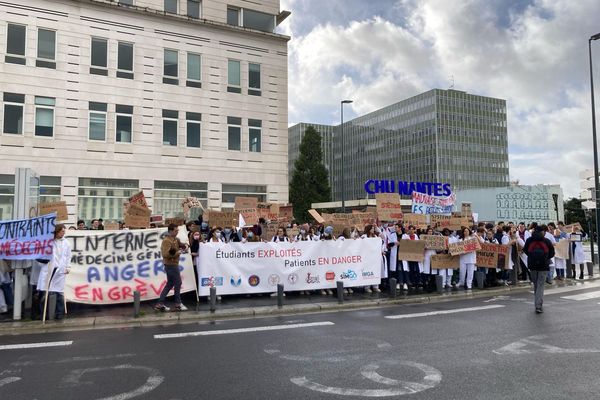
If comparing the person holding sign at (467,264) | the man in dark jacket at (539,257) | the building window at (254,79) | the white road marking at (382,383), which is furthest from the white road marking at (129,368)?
the building window at (254,79)

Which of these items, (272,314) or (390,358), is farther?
(272,314)

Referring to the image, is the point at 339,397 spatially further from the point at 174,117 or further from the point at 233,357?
the point at 174,117

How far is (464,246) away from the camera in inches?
528

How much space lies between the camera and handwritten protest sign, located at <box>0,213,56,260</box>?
9516mm

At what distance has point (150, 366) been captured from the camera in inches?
241

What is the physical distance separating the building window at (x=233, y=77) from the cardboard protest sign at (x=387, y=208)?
55.0ft

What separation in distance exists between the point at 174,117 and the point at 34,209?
17124 mm

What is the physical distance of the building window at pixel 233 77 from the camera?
29109 millimetres

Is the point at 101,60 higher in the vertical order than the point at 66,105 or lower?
higher

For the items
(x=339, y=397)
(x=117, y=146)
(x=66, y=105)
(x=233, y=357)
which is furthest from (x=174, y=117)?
(x=339, y=397)

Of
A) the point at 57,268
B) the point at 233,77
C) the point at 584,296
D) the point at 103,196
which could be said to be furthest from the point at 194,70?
the point at 584,296

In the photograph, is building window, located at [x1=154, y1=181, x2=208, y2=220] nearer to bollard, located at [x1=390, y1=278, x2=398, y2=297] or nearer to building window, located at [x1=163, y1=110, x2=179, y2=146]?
building window, located at [x1=163, y1=110, x2=179, y2=146]

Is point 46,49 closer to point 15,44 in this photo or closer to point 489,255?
point 15,44

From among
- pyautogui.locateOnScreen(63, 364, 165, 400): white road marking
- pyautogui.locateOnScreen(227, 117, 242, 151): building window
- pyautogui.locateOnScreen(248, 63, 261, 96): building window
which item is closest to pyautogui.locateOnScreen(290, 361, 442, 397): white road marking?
pyautogui.locateOnScreen(63, 364, 165, 400): white road marking
